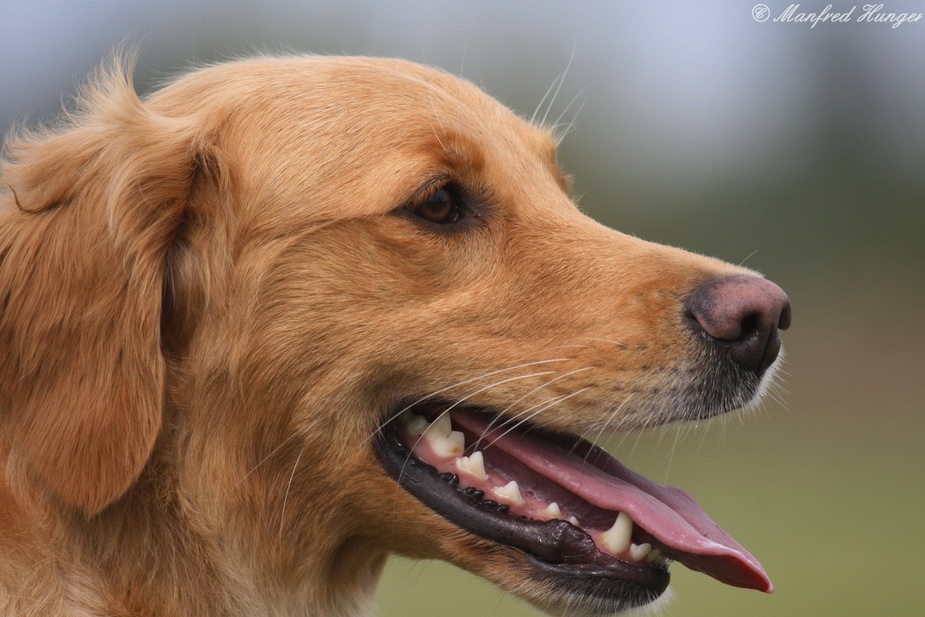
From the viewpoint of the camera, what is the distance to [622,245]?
12.4 feet

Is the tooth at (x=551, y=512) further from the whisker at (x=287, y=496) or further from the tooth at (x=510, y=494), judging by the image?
the whisker at (x=287, y=496)

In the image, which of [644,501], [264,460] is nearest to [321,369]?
[264,460]

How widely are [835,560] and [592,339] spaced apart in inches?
389

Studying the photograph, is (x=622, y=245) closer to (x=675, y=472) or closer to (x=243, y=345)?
(x=243, y=345)

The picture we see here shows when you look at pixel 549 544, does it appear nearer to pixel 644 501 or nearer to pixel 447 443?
pixel 644 501

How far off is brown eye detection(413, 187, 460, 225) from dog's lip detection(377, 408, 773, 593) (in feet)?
2.09

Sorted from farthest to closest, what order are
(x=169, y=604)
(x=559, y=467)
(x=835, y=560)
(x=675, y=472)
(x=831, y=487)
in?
(x=675, y=472) < (x=831, y=487) < (x=835, y=560) < (x=559, y=467) < (x=169, y=604)

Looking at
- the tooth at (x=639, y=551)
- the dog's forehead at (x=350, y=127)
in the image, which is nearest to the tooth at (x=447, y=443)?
the tooth at (x=639, y=551)

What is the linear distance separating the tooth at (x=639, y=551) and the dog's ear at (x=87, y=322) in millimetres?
1529

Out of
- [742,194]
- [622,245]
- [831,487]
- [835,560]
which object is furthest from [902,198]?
[622,245]

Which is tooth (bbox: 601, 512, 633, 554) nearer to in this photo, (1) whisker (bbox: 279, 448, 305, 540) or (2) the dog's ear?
(1) whisker (bbox: 279, 448, 305, 540)

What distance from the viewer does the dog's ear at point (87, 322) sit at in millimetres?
3240

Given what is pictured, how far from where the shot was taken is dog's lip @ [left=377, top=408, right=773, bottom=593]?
3.45m

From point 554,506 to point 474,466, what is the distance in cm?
29
